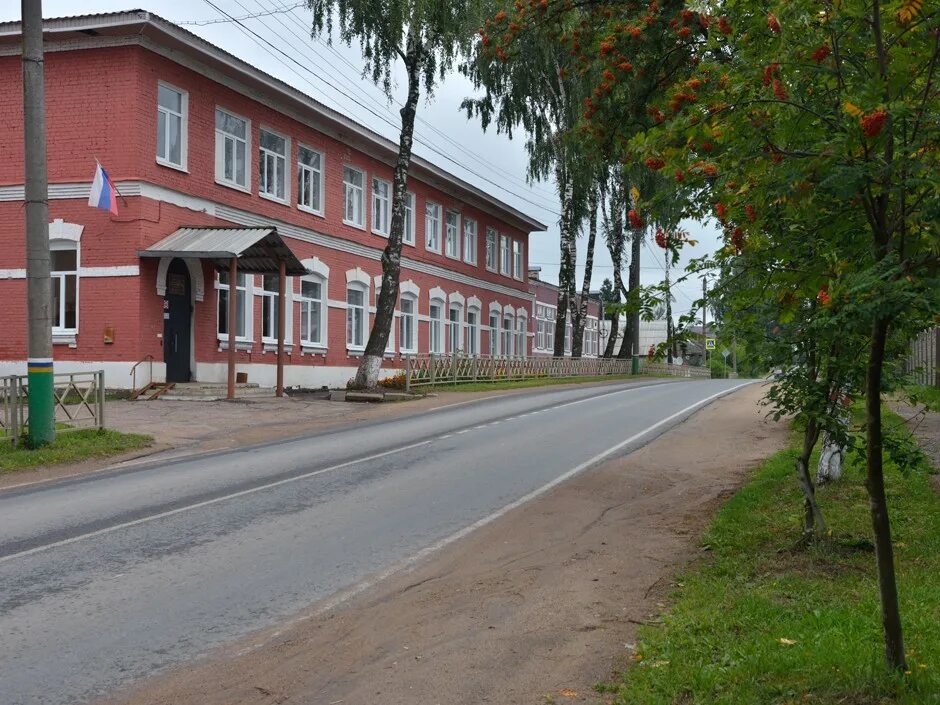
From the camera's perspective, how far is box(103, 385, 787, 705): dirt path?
5172 millimetres

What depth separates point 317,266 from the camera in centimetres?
3138

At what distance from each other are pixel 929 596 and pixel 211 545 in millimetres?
5571

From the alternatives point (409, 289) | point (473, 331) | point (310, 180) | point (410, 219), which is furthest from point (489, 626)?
point (473, 331)

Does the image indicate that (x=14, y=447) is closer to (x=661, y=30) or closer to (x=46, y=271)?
(x=46, y=271)

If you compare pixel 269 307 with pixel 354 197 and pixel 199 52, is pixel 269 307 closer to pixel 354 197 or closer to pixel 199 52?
pixel 354 197

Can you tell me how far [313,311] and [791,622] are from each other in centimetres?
2687

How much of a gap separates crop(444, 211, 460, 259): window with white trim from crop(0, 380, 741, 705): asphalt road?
1024 inches

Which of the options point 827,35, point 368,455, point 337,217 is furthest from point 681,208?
point 337,217

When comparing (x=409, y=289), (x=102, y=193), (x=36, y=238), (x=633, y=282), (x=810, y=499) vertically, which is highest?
(x=633, y=282)

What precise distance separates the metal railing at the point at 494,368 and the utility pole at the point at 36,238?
15.1 m

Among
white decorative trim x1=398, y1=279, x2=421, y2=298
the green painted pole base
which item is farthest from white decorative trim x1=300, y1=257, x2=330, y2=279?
the green painted pole base

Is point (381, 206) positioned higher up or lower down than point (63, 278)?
higher up

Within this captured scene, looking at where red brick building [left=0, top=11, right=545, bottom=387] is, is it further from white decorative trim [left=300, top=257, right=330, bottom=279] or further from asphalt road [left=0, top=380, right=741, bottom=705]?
asphalt road [left=0, top=380, right=741, bottom=705]

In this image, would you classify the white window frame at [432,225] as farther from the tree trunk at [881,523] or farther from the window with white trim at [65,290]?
the tree trunk at [881,523]
